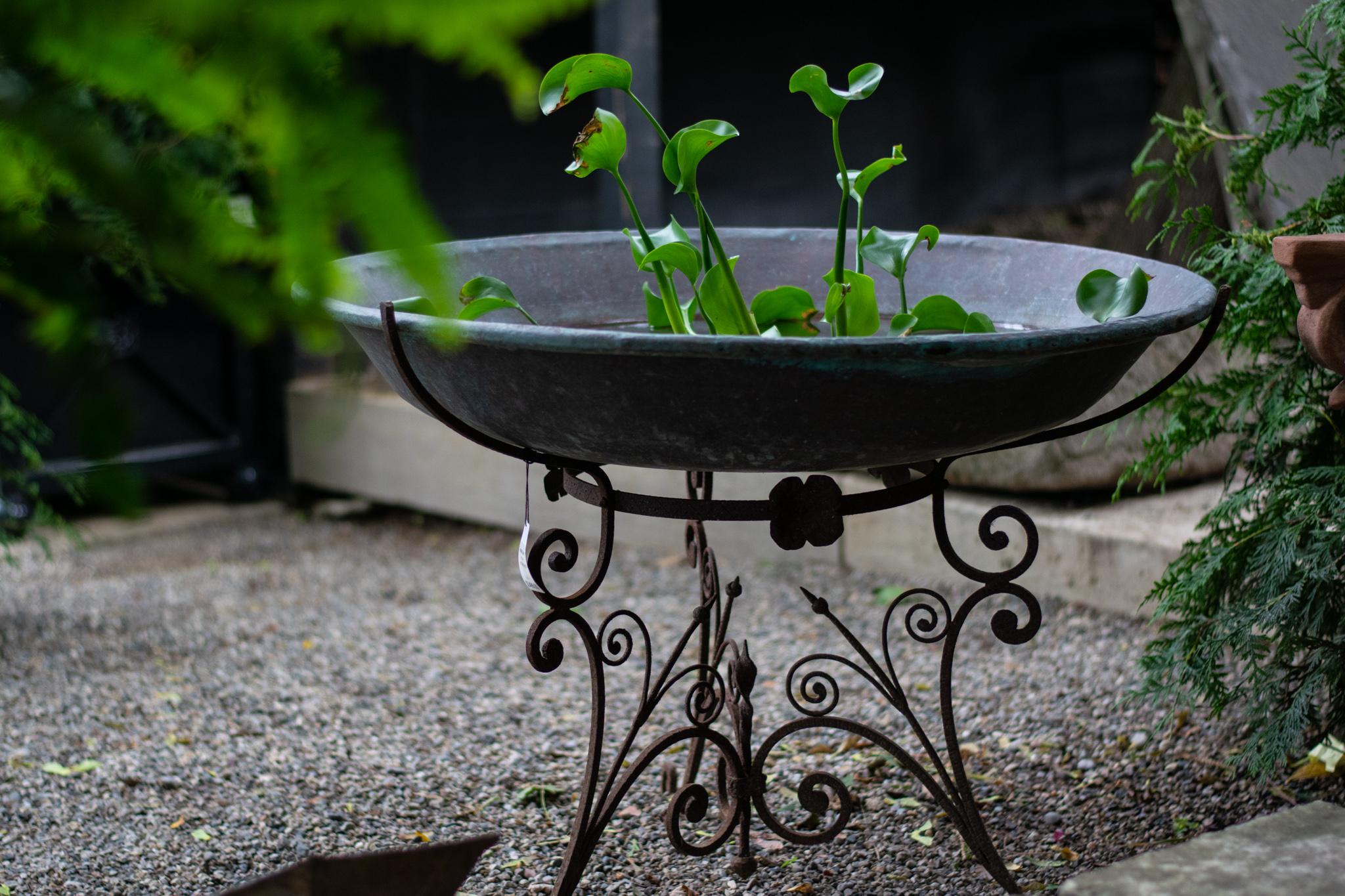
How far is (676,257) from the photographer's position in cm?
177

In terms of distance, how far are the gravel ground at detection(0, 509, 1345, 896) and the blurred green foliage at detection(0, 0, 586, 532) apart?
1.54 metres

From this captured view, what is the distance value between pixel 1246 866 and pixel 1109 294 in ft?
2.48

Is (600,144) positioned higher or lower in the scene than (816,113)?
lower

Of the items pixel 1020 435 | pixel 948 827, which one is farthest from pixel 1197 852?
pixel 948 827

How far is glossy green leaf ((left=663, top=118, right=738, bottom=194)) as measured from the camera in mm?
1812

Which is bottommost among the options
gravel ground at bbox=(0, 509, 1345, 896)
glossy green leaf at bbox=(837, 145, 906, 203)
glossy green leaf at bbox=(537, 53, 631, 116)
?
gravel ground at bbox=(0, 509, 1345, 896)

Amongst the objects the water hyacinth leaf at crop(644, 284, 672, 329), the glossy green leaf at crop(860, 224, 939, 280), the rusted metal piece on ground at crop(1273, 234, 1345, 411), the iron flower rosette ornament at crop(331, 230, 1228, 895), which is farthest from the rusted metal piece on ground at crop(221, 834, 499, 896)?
the rusted metal piece on ground at crop(1273, 234, 1345, 411)

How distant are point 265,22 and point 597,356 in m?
0.79

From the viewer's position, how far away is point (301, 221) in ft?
2.49

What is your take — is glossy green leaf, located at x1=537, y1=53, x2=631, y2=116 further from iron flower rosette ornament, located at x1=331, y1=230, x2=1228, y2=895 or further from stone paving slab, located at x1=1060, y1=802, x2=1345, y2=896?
stone paving slab, located at x1=1060, y1=802, x2=1345, y2=896

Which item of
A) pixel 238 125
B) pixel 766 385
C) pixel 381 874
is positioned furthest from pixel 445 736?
pixel 238 125

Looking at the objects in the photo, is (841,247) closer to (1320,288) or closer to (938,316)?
(938,316)

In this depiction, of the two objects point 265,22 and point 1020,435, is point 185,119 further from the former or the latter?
point 1020,435

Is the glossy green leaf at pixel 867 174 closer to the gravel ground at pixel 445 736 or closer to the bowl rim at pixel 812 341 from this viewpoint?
the bowl rim at pixel 812 341
